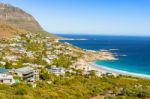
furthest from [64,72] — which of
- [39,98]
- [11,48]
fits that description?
[11,48]

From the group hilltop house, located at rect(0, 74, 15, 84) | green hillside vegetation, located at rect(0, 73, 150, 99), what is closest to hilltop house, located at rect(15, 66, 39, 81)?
green hillside vegetation, located at rect(0, 73, 150, 99)

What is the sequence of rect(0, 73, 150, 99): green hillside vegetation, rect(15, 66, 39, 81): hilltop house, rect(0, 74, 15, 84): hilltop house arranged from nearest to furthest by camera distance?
rect(0, 73, 150, 99): green hillside vegetation, rect(0, 74, 15, 84): hilltop house, rect(15, 66, 39, 81): hilltop house

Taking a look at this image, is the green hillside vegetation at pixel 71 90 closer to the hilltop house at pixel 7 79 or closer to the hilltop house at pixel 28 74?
the hilltop house at pixel 28 74

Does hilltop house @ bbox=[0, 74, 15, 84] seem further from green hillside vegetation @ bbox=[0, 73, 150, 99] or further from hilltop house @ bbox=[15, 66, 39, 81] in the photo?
hilltop house @ bbox=[15, 66, 39, 81]

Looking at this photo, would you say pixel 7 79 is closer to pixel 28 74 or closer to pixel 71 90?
pixel 28 74

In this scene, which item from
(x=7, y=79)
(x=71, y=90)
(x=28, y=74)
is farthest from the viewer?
(x=28, y=74)

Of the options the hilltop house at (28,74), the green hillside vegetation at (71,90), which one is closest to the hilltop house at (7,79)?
the green hillside vegetation at (71,90)

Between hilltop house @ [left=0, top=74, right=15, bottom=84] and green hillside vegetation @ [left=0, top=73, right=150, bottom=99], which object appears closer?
green hillside vegetation @ [left=0, top=73, right=150, bottom=99]

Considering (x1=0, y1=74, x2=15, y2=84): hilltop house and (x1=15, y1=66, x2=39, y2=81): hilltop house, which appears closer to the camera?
(x1=0, y1=74, x2=15, y2=84): hilltop house

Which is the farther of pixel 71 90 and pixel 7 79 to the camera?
pixel 7 79

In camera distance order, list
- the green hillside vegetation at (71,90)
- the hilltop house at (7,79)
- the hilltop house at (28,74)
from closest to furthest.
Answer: the green hillside vegetation at (71,90)
the hilltop house at (7,79)
the hilltop house at (28,74)

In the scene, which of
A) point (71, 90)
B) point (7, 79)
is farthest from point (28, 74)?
point (71, 90)

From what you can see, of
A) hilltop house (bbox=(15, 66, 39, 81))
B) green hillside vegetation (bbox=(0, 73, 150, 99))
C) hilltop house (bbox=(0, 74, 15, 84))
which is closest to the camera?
green hillside vegetation (bbox=(0, 73, 150, 99))
